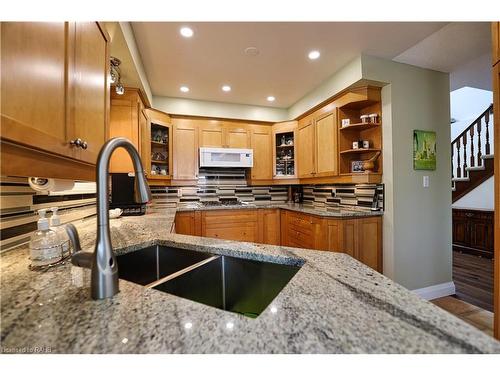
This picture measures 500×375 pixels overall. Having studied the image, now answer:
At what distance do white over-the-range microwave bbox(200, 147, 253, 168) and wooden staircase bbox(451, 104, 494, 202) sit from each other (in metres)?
3.95

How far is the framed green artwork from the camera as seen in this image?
2.28 m

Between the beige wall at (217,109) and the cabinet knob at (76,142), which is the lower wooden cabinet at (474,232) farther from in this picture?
the cabinet knob at (76,142)

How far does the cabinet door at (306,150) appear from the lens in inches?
120

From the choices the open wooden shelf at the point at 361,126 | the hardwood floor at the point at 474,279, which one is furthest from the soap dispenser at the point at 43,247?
the hardwood floor at the point at 474,279

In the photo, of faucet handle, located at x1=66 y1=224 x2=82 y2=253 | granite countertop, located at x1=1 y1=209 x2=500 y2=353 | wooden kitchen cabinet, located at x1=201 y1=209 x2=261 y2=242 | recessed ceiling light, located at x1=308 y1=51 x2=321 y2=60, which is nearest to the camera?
granite countertop, located at x1=1 y1=209 x2=500 y2=353

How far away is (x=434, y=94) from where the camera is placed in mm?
2365

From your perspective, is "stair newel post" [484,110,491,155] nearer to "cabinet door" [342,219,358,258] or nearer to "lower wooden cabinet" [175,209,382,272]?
"lower wooden cabinet" [175,209,382,272]

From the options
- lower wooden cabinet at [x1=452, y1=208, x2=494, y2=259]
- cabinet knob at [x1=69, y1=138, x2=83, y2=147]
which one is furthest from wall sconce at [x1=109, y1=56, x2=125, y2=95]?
lower wooden cabinet at [x1=452, y1=208, x2=494, y2=259]

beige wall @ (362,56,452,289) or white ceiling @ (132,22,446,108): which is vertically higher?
white ceiling @ (132,22,446,108)

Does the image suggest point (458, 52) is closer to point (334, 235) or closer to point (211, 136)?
point (334, 235)

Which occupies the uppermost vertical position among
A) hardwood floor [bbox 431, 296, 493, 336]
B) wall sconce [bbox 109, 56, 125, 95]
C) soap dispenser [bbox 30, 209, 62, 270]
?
wall sconce [bbox 109, 56, 125, 95]

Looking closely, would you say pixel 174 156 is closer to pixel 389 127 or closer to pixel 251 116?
pixel 251 116

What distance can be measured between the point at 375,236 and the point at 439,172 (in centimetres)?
100

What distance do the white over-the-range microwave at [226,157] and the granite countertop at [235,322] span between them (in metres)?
2.62
